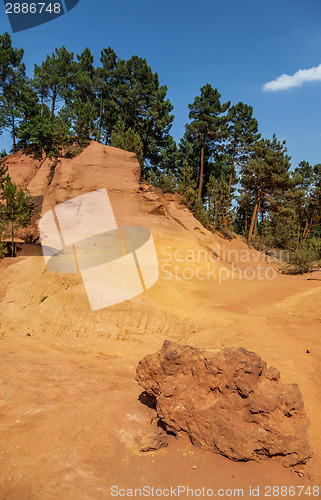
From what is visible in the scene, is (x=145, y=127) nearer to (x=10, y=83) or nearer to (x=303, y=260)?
(x=10, y=83)

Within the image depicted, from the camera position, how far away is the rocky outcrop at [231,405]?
2418 millimetres

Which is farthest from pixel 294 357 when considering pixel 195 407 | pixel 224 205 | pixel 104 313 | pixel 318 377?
pixel 224 205

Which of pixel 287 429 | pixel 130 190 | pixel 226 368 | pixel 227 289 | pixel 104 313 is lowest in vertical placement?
pixel 227 289

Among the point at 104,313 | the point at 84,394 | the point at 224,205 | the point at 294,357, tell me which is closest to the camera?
the point at 84,394

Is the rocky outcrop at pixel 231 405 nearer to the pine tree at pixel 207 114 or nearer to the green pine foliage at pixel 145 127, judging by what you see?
the green pine foliage at pixel 145 127

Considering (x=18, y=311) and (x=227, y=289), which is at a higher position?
(x=18, y=311)

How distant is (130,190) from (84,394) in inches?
789

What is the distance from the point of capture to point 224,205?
98.5 feet

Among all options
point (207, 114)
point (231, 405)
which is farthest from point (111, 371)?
point (207, 114)

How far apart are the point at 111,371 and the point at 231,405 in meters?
2.77

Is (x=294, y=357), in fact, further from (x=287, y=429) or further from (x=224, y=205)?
(x=224, y=205)

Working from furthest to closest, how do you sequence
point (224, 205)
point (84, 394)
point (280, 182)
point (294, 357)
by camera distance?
point (224, 205) < point (280, 182) < point (294, 357) < point (84, 394)

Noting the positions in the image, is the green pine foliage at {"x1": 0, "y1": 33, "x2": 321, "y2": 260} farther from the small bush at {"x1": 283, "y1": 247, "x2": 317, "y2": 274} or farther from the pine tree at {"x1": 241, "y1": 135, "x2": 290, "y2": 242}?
the small bush at {"x1": 283, "y1": 247, "x2": 317, "y2": 274}

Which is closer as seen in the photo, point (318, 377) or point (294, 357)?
point (318, 377)
